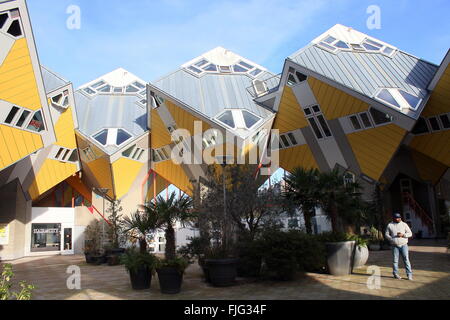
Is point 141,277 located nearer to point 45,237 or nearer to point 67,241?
point 45,237

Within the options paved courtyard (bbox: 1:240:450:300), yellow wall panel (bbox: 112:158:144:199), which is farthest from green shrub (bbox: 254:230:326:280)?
yellow wall panel (bbox: 112:158:144:199)

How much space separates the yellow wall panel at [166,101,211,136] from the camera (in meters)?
24.4

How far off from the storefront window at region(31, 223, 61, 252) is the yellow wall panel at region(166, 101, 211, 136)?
13.9 metres

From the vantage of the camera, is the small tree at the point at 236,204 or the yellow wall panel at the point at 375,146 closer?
the small tree at the point at 236,204

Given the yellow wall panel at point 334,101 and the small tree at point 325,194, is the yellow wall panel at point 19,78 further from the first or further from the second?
the yellow wall panel at point 334,101

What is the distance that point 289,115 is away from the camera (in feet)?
80.2

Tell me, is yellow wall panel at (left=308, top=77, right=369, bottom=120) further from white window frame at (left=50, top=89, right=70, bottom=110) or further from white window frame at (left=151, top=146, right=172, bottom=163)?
white window frame at (left=50, top=89, right=70, bottom=110)

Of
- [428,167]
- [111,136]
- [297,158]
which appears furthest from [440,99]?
[111,136]

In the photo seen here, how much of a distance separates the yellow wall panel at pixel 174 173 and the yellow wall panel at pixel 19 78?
1342cm

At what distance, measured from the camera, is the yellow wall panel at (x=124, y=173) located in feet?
93.1

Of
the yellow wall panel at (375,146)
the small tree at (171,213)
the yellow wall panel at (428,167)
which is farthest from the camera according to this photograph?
the yellow wall panel at (428,167)

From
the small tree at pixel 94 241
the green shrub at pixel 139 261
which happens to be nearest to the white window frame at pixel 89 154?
the small tree at pixel 94 241

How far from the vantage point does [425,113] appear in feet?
69.2

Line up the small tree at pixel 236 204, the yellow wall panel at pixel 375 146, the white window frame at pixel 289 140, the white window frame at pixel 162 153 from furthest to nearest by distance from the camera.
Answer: the white window frame at pixel 162 153
the white window frame at pixel 289 140
the yellow wall panel at pixel 375 146
the small tree at pixel 236 204
